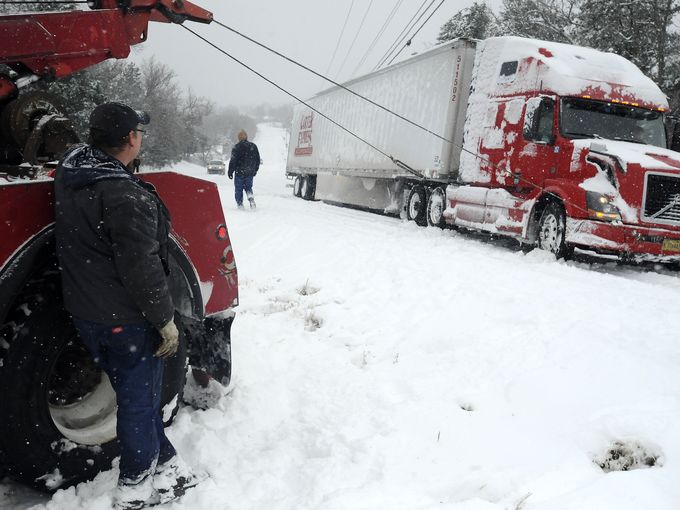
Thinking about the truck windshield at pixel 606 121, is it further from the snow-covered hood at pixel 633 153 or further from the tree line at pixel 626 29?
the tree line at pixel 626 29

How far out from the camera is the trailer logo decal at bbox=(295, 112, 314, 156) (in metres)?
20.9

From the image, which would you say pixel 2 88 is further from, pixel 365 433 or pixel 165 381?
pixel 365 433

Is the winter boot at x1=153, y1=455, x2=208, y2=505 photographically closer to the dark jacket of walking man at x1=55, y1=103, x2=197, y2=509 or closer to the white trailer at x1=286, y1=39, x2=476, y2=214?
the dark jacket of walking man at x1=55, y1=103, x2=197, y2=509

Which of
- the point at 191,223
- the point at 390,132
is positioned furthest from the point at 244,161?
the point at 191,223

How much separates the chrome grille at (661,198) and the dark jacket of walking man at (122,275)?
7298mm

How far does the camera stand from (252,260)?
275 inches

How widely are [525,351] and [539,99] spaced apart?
5.82m

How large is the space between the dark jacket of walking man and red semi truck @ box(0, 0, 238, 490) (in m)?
0.16

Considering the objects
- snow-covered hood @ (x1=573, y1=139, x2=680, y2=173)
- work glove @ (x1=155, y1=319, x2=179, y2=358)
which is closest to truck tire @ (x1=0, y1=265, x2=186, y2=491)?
work glove @ (x1=155, y1=319, x2=179, y2=358)

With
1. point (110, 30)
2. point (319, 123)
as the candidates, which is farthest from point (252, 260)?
point (319, 123)

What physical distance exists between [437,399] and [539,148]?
647cm

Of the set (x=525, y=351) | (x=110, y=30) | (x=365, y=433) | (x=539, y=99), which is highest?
(x=539, y=99)

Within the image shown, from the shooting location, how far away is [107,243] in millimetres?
2115

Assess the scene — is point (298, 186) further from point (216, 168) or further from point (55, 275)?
point (216, 168)
